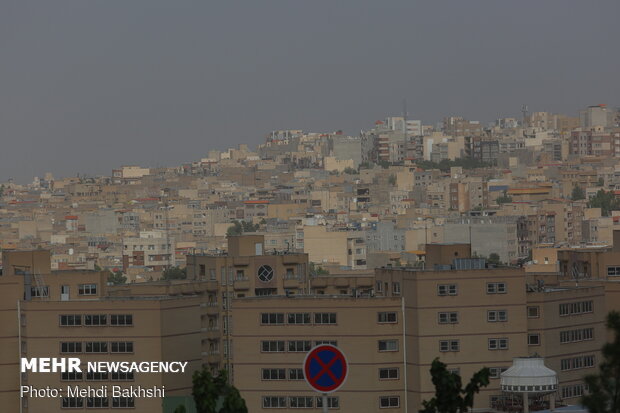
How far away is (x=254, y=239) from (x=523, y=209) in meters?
63.6

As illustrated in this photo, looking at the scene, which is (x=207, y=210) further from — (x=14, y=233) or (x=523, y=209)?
(x=523, y=209)

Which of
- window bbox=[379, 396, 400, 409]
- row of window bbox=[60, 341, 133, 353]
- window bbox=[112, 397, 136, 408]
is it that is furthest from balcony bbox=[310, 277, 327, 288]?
window bbox=[379, 396, 400, 409]

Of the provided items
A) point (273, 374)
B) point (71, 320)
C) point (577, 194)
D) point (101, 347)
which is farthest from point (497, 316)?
point (577, 194)

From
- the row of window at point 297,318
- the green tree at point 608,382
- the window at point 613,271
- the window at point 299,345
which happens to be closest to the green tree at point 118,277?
the window at point 613,271

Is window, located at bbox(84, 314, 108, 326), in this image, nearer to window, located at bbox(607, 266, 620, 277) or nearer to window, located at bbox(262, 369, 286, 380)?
window, located at bbox(262, 369, 286, 380)

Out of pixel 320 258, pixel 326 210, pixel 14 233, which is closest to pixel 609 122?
pixel 326 210

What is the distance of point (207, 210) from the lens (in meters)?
118

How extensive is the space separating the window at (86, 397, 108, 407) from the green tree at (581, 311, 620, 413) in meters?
13.1

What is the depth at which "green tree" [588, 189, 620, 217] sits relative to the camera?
345ft

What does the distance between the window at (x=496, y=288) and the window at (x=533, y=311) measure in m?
0.67

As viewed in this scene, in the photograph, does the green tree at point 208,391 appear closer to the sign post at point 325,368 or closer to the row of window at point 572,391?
the sign post at point 325,368

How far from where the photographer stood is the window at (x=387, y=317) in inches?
1000

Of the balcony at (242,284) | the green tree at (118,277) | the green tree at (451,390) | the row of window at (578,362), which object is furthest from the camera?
the green tree at (118,277)

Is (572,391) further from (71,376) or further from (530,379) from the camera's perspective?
(71,376)
